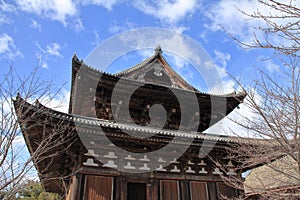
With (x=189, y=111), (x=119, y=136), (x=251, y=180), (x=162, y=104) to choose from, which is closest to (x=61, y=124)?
(x=119, y=136)

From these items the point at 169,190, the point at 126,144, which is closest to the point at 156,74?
the point at 126,144

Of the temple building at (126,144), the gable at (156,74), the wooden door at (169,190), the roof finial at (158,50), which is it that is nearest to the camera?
the temple building at (126,144)

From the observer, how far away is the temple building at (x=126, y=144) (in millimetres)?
7840

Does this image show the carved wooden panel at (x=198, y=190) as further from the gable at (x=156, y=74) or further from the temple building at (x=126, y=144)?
the gable at (x=156, y=74)

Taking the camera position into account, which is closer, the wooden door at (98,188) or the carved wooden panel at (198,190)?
the wooden door at (98,188)

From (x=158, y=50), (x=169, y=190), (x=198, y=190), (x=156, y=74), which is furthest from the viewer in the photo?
(x=158, y=50)

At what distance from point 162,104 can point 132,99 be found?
1552mm

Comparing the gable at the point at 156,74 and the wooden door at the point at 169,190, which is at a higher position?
the gable at the point at 156,74

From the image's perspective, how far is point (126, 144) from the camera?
8891 mm

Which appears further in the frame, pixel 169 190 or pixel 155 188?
pixel 169 190

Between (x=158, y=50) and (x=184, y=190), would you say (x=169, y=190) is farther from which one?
(x=158, y=50)

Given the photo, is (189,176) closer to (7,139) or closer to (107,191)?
(107,191)

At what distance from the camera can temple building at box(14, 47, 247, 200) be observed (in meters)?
7.84

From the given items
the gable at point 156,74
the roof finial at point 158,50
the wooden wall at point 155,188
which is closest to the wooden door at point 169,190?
the wooden wall at point 155,188
